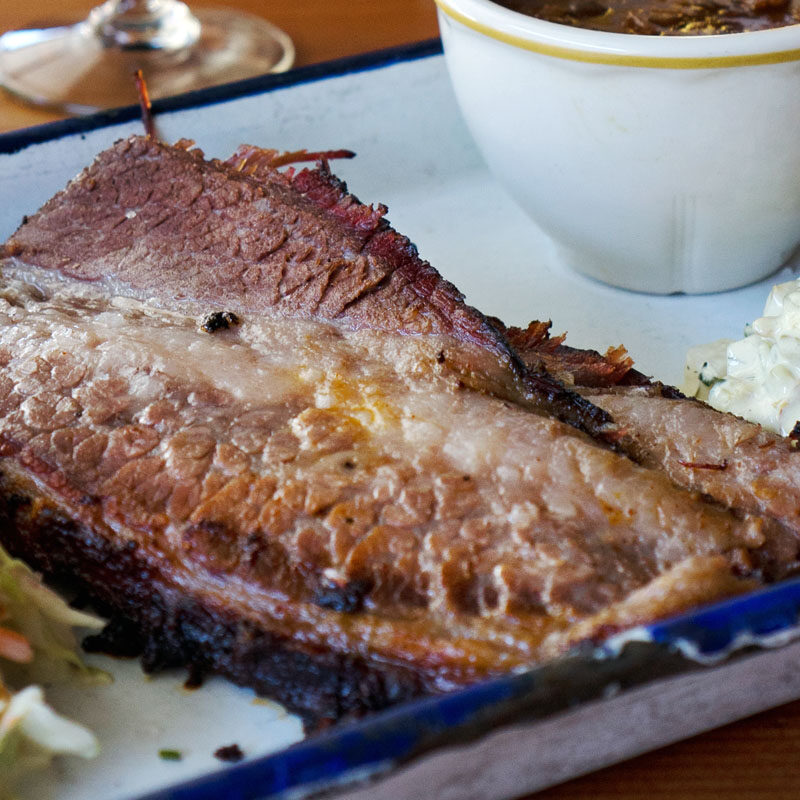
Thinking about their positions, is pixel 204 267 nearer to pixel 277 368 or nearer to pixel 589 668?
pixel 277 368

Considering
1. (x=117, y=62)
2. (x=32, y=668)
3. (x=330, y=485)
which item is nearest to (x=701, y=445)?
(x=330, y=485)

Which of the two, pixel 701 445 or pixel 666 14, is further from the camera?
pixel 666 14

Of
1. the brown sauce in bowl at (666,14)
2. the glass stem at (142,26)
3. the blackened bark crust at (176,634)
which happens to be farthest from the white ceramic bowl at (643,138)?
the glass stem at (142,26)

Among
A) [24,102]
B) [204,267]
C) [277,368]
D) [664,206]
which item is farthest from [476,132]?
[24,102]

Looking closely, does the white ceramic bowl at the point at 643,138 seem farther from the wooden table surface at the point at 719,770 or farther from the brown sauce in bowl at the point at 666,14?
the wooden table surface at the point at 719,770

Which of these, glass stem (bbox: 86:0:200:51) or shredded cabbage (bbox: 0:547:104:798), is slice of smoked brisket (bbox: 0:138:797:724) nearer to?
shredded cabbage (bbox: 0:547:104:798)

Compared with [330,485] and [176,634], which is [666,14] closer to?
[330,485]
